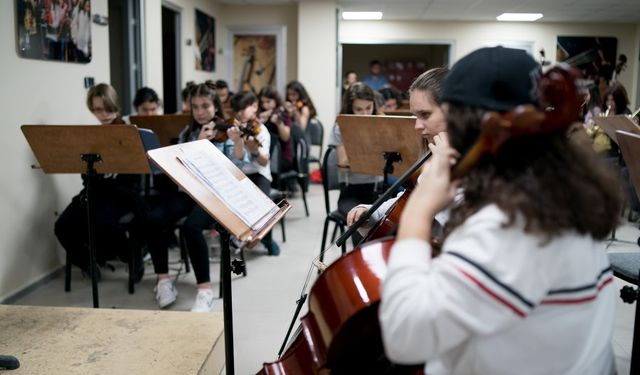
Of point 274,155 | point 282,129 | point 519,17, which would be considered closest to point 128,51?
point 282,129

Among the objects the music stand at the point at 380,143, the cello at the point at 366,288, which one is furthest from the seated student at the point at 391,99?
the cello at the point at 366,288

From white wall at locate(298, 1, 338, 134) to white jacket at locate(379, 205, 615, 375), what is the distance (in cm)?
690

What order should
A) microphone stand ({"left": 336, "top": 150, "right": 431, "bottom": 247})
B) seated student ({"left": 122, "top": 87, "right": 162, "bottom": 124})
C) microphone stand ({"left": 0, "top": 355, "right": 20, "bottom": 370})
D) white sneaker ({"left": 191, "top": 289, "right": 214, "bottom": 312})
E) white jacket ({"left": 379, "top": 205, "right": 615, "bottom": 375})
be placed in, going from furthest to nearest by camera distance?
1. seated student ({"left": 122, "top": 87, "right": 162, "bottom": 124})
2. white sneaker ({"left": 191, "top": 289, "right": 214, "bottom": 312})
3. microphone stand ({"left": 0, "top": 355, "right": 20, "bottom": 370})
4. microphone stand ({"left": 336, "top": 150, "right": 431, "bottom": 247})
5. white jacket ({"left": 379, "top": 205, "right": 615, "bottom": 375})

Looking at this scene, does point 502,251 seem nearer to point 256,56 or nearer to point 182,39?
point 182,39

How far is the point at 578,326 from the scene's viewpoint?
34.7 inches

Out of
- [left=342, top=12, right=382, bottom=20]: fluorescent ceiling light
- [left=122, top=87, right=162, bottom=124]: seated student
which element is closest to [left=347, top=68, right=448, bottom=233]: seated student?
[left=122, top=87, right=162, bottom=124]: seated student

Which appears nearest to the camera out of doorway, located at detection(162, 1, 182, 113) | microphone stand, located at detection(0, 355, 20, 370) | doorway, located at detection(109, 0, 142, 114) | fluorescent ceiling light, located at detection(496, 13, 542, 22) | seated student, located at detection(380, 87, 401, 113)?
microphone stand, located at detection(0, 355, 20, 370)

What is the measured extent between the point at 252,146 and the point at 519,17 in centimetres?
689

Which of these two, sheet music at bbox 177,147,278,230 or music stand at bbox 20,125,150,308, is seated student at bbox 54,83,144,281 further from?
sheet music at bbox 177,147,278,230

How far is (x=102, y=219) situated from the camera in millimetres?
3141

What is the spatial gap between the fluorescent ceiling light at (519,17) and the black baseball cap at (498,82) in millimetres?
8483

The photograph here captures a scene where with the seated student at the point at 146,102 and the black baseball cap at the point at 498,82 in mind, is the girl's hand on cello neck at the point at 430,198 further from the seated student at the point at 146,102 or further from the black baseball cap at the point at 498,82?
the seated student at the point at 146,102

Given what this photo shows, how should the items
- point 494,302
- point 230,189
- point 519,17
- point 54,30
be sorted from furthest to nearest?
point 519,17 < point 54,30 < point 230,189 < point 494,302

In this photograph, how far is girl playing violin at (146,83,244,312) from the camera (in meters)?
2.99
